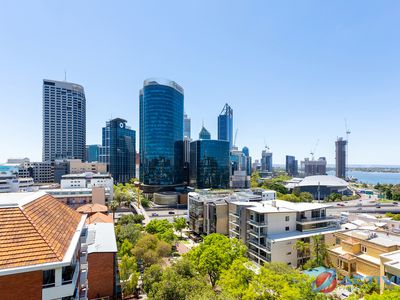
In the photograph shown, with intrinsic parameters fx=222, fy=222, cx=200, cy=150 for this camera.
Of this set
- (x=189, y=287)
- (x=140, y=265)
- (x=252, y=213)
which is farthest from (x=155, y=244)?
(x=252, y=213)

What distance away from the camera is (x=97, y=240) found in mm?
31531

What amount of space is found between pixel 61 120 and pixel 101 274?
164 meters

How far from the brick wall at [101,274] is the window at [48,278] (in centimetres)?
1729

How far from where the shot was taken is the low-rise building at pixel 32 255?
11144mm


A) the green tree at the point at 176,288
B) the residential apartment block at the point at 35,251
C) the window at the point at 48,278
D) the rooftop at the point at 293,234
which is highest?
the residential apartment block at the point at 35,251

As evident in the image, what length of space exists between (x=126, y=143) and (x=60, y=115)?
5024 cm

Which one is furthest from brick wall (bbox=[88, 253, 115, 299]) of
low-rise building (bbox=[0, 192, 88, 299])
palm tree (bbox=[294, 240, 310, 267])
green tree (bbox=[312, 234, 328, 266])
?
green tree (bbox=[312, 234, 328, 266])

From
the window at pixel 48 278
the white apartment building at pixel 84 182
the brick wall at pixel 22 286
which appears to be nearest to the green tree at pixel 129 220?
the white apartment building at pixel 84 182

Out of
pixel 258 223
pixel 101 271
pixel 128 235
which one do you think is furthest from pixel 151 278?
pixel 258 223

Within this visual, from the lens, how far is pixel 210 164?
123188mm

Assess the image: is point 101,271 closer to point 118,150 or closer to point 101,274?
point 101,274

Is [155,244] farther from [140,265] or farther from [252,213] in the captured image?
[252,213]

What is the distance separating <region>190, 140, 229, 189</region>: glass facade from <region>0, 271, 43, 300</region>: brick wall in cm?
11099

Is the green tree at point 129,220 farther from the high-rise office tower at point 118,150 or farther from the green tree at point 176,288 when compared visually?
the high-rise office tower at point 118,150
